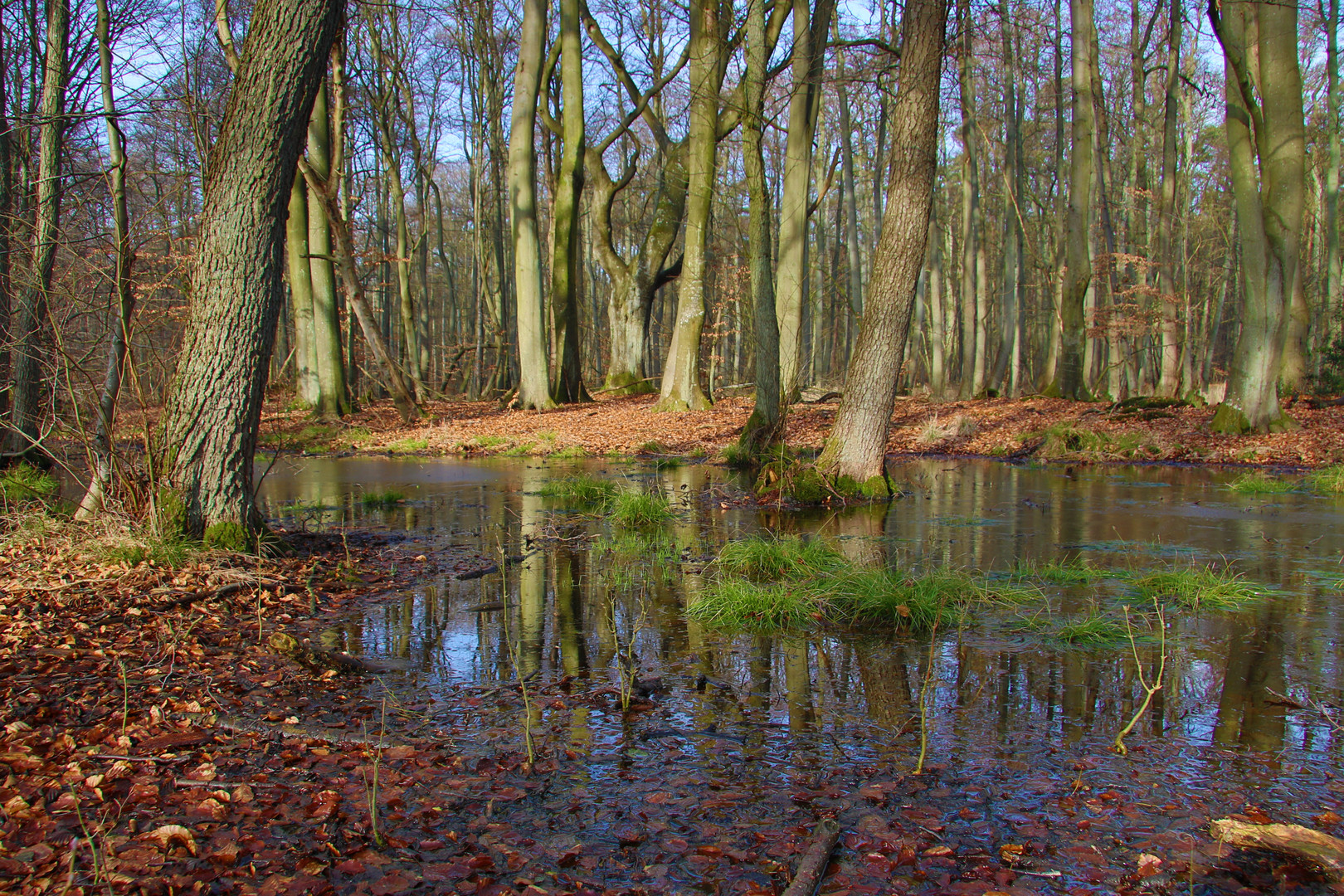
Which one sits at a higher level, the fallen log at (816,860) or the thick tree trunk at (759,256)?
the thick tree trunk at (759,256)

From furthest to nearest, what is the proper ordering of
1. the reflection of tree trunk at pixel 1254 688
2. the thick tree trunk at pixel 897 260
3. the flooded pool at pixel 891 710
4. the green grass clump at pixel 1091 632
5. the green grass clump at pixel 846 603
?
1. the thick tree trunk at pixel 897 260
2. the green grass clump at pixel 846 603
3. the green grass clump at pixel 1091 632
4. the reflection of tree trunk at pixel 1254 688
5. the flooded pool at pixel 891 710

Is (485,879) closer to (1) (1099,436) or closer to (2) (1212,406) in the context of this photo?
(1) (1099,436)

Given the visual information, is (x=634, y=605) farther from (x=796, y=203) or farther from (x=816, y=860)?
(x=796, y=203)

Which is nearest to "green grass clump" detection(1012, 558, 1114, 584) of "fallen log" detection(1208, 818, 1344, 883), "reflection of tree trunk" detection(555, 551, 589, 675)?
"reflection of tree trunk" detection(555, 551, 589, 675)

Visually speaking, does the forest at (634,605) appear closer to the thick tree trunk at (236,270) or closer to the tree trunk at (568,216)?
the thick tree trunk at (236,270)

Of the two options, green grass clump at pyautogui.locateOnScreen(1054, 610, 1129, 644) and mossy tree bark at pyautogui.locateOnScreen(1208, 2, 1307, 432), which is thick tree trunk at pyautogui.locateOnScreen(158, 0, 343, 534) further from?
mossy tree bark at pyautogui.locateOnScreen(1208, 2, 1307, 432)

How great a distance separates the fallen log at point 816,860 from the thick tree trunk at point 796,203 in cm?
1183

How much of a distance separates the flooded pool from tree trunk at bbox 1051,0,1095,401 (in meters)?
13.1

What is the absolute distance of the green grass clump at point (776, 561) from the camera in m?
6.21

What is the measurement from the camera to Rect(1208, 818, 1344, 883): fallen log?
251 cm

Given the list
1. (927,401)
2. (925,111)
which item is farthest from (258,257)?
(927,401)

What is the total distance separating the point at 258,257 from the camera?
19.2ft

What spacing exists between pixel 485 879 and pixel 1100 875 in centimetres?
187

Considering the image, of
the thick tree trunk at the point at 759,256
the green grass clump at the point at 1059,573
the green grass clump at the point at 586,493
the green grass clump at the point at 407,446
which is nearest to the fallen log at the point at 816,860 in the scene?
the green grass clump at the point at 1059,573
